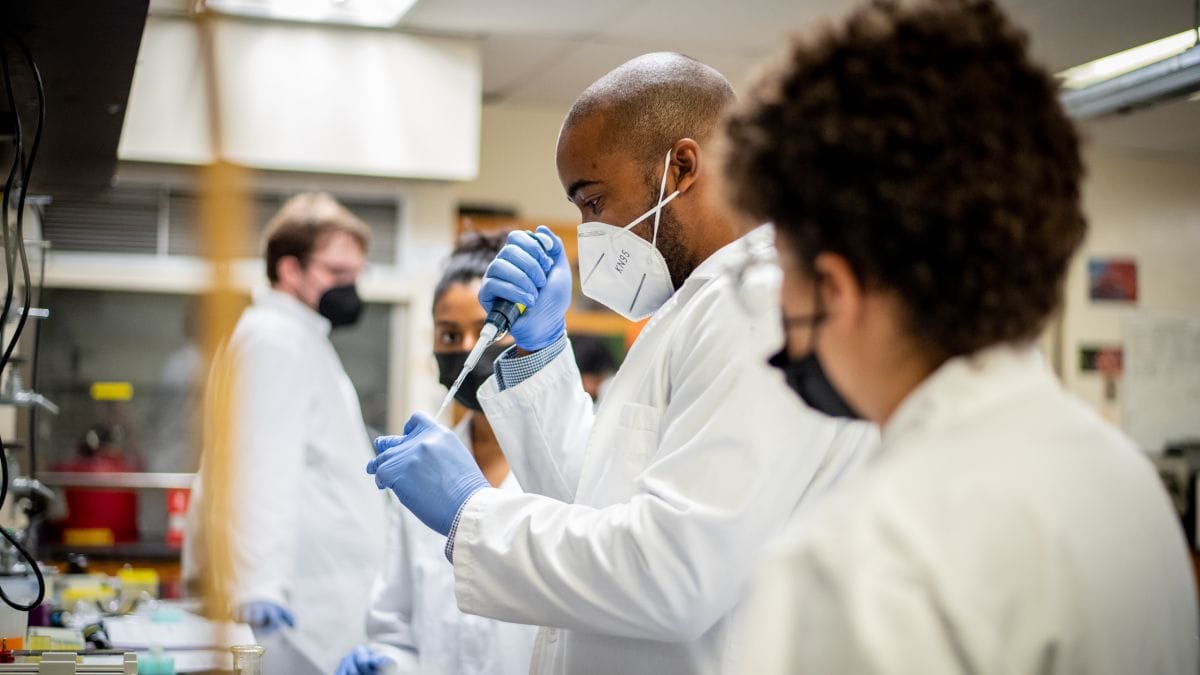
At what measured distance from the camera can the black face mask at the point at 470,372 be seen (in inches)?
72.9

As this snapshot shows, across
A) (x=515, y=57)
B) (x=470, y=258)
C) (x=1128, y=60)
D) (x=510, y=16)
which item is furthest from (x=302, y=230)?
(x=1128, y=60)

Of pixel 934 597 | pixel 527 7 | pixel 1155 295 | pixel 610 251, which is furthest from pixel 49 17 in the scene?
pixel 1155 295

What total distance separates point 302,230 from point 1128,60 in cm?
317

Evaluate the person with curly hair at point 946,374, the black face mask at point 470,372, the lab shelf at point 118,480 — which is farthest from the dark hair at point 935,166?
the lab shelf at point 118,480

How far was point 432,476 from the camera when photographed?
1334mm

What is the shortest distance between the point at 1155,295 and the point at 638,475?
17.0 ft

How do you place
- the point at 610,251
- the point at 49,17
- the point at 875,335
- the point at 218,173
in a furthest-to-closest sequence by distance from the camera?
the point at 218,173 < the point at 610,251 < the point at 49,17 < the point at 875,335

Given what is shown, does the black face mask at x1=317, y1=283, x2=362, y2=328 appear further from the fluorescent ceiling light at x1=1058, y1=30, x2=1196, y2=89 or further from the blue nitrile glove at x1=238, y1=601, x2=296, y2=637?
the fluorescent ceiling light at x1=1058, y1=30, x2=1196, y2=89

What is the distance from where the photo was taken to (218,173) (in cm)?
450

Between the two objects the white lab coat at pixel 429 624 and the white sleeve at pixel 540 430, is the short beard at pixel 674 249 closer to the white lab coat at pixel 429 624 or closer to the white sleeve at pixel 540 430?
the white sleeve at pixel 540 430

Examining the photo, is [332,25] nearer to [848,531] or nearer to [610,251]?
[610,251]

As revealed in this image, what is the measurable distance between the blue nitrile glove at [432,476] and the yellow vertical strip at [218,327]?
1291 mm

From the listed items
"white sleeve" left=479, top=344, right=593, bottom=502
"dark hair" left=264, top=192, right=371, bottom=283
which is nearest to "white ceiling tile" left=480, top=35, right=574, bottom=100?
"dark hair" left=264, top=192, right=371, bottom=283

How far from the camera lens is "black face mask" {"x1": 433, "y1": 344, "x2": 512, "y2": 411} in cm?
185
